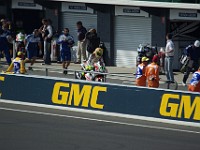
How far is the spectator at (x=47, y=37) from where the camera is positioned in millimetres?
32250

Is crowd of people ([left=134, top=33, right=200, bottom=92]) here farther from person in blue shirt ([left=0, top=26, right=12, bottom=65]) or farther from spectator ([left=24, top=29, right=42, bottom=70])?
person in blue shirt ([left=0, top=26, right=12, bottom=65])

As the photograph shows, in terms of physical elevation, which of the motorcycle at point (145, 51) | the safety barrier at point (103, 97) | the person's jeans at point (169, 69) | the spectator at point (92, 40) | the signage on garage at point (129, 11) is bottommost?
the safety barrier at point (103, 97)

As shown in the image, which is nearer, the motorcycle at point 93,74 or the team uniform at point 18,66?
the motorcycle at point 93,74

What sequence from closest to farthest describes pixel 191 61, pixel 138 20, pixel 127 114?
pixel 127 114, pixel 191 61, pixel 138 20

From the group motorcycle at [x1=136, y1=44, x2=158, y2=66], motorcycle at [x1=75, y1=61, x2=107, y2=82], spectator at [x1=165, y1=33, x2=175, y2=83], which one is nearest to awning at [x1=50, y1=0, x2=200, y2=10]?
motorcycle at [x1=136, y1=44, x2=158, y2=66]

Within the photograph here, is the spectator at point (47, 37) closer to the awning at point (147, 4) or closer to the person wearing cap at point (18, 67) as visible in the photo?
the awning at point (147, 4)

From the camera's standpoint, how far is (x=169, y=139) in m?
18.1

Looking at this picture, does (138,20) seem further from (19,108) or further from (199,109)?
(199,109)

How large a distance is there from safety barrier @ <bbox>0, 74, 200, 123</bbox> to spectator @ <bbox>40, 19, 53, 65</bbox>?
9.27m

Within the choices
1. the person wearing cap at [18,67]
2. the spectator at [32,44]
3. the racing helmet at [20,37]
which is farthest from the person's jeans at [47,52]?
the person wearing cap at [18,67]

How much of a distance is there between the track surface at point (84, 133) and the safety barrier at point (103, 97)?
→ 0.29 meters

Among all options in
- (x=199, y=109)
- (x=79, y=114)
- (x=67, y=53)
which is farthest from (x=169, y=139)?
(x=67, y=53)

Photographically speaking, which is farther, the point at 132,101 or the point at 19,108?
the point at 19,108

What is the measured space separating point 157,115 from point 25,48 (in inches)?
567
